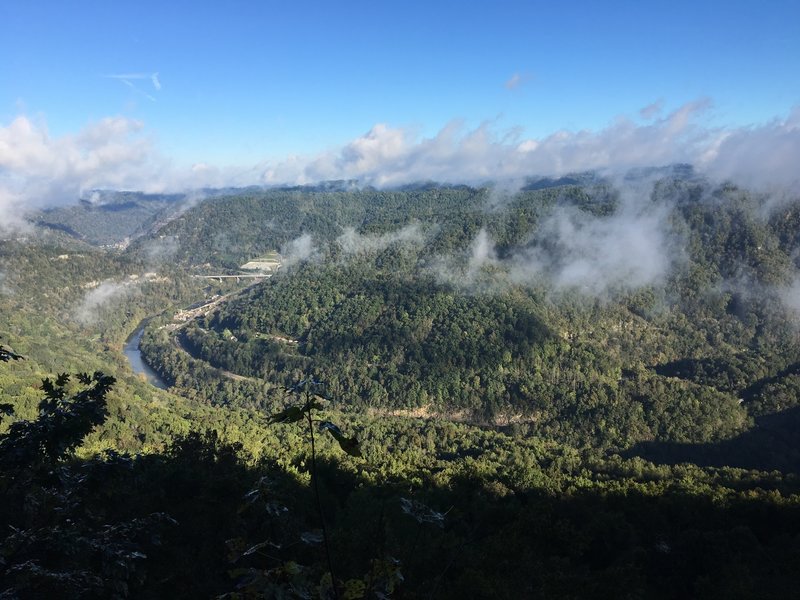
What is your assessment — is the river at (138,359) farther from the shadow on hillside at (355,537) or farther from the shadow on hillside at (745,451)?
the shadow on hillside at (745,451)

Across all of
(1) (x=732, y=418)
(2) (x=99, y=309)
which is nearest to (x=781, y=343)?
(1) (x=732, y=418)

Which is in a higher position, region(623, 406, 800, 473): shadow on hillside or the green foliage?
the green foliage

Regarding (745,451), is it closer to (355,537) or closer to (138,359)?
(355,537)

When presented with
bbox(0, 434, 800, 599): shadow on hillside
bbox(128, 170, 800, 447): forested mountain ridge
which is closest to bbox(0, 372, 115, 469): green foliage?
bbox(0, 434, 800, 599): shadow on hillside

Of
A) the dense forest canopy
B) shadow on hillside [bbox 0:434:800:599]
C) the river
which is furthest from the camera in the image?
the river

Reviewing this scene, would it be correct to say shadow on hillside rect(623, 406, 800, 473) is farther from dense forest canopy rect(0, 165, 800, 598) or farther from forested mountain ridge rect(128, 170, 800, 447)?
forested mountain ridge rect(128, 170, 800, 447)

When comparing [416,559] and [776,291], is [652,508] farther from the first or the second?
[776,291]
